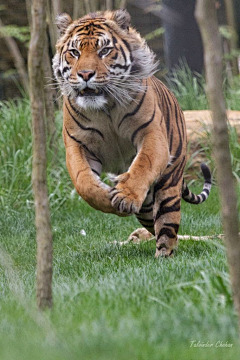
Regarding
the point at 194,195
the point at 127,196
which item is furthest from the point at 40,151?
the point at 194,195

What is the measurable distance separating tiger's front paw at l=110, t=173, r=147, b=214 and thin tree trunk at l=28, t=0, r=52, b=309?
112 centimetres

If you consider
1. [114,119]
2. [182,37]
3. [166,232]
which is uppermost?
[182,37]

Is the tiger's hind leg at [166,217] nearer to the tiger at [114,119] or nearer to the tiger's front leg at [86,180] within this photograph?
the tiger at [114,119]

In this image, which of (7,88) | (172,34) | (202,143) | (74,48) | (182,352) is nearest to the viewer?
(182,352)

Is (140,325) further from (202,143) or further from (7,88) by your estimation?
(7,88)

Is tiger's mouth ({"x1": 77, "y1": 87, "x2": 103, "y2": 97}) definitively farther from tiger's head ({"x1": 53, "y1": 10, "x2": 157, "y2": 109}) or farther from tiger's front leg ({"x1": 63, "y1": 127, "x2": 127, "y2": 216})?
tiger's front leg ({"x1": 63, "y1": 127, "x2": 127, "y2": 216})

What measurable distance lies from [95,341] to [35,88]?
1.07 meters

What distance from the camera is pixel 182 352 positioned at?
85.7 inches

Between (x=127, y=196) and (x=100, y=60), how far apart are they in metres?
1.01

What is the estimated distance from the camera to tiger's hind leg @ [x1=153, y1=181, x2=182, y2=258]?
464 cm

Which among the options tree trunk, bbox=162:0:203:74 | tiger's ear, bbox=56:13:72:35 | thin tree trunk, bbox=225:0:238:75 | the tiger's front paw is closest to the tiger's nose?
tiger's ear, bbox=56:13:72:35

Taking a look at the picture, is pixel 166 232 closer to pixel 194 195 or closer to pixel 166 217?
pixel 166 217

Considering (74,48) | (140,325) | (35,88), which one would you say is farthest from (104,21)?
(140,325)

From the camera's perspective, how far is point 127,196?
3.80 m
